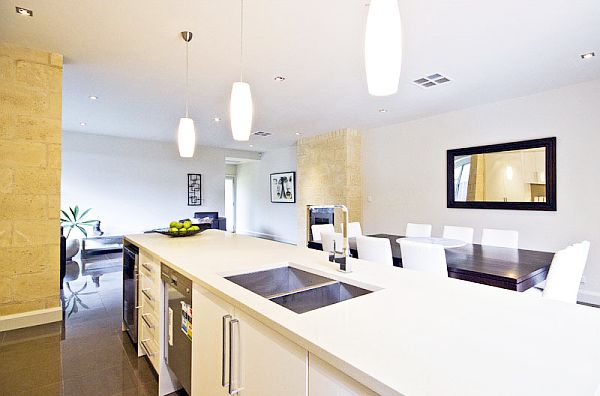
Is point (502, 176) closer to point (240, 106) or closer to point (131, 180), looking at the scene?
point (240, 106)

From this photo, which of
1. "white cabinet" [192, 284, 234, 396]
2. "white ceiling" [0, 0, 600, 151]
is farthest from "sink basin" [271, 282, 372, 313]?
"white ceiling" [0, 0, 600, 151]

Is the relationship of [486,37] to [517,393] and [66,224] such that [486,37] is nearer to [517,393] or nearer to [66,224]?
[517,393]

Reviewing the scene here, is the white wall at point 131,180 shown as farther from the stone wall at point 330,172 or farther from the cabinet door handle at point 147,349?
the cabinet door handle at point 147,349

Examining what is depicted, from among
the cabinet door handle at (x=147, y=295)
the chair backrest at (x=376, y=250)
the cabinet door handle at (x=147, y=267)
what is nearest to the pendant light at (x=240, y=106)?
the cabinet door handle at (x=147, y=267)

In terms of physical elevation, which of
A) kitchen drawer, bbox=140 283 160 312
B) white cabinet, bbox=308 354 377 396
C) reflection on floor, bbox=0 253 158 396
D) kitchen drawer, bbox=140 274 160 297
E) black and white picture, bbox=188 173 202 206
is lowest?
reflection on floor, bbox=0 253 158 396

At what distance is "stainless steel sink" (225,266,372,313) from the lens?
1518 mm

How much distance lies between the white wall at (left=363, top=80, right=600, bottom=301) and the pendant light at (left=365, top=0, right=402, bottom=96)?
3.85 meters

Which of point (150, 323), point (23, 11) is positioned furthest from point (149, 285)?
point (23, 11)

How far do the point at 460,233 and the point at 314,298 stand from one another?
2824 millimetres

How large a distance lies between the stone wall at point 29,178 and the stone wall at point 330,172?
4.48m

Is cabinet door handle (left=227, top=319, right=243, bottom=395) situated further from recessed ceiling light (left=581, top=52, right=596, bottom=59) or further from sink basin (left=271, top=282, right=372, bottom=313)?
recessed ceiling light (left=581, top=52, right=596, bottom=59)

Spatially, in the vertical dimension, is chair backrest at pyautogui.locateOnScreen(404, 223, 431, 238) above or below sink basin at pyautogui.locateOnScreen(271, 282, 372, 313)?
above

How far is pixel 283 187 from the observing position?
8.68m

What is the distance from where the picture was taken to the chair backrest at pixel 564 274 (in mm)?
2061
